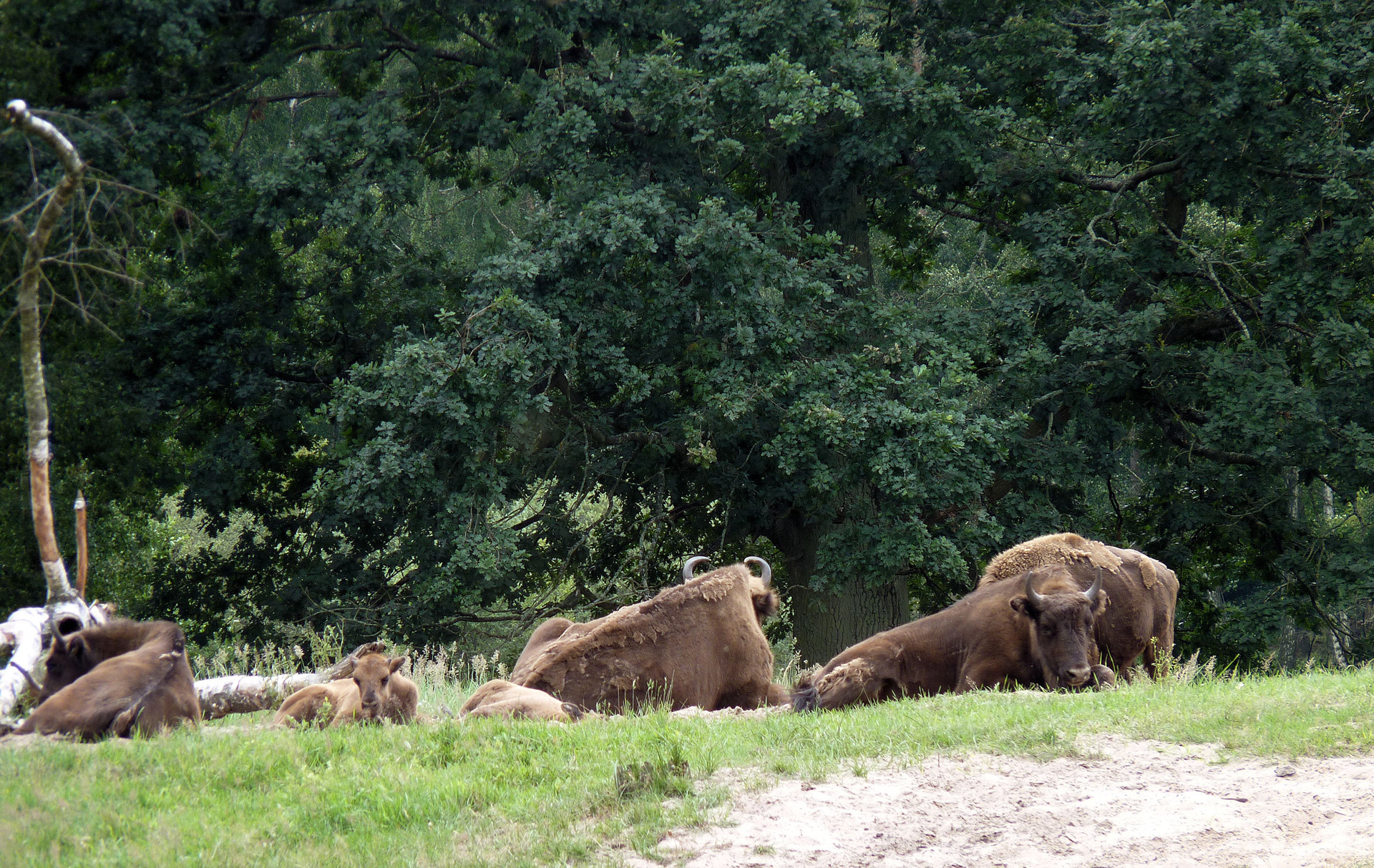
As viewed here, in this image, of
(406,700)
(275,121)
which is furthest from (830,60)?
(406,700)

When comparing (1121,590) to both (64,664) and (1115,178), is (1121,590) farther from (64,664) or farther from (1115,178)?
(64,664)

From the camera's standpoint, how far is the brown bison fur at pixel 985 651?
9.73 meters

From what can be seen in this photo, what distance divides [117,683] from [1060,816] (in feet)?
19.0

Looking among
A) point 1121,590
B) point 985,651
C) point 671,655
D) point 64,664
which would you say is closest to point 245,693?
point 64,664

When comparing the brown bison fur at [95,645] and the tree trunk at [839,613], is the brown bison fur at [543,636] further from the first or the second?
the tree trunk at [839,613]

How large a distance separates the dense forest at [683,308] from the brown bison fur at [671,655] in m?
3.93

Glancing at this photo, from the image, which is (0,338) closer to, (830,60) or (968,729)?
(830,60)

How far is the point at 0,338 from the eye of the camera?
13.5 m

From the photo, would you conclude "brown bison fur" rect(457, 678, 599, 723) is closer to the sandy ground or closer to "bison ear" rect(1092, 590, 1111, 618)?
the sandy ground

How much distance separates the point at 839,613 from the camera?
17031mm

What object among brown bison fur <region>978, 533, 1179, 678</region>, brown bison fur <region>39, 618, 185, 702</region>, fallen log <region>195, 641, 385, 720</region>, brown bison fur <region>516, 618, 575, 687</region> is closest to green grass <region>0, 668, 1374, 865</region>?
brown bison fur <region>39, 618, 185, 702</region>

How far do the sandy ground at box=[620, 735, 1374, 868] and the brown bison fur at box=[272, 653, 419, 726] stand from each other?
315 cm

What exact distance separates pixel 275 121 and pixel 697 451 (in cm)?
874

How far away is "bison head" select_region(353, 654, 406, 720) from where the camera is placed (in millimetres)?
8125
